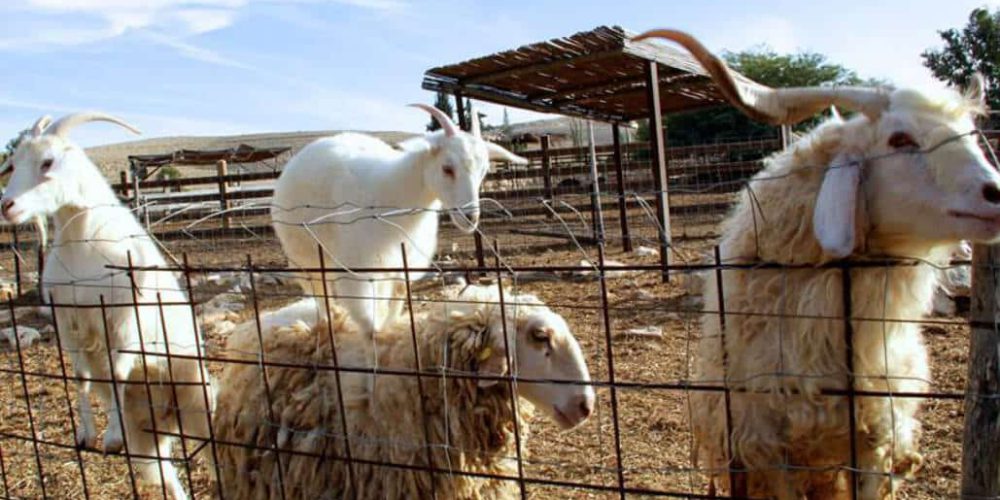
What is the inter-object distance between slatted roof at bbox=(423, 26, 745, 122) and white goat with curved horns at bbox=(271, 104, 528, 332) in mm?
2420

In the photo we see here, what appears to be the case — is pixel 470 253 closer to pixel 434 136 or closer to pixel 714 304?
pixel 434 136

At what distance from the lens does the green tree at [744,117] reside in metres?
28.8

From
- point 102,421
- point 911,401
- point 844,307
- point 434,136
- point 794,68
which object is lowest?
point 102,421

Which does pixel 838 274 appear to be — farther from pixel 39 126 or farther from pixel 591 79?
pixel 591 79

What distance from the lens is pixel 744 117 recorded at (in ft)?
94.3

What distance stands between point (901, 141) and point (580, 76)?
22.8ft

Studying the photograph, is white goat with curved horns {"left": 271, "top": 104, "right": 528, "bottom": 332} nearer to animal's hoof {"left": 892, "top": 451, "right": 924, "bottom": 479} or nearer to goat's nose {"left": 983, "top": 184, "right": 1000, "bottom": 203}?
animal's hoof {"left": 892, "top": 451, "right": 924, "bottom": 479}

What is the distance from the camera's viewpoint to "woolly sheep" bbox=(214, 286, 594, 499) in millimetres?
2605

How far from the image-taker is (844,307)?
6.46 ft

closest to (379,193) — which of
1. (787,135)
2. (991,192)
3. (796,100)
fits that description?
(787,135)

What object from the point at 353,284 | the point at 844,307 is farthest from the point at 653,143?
the point at 844,307

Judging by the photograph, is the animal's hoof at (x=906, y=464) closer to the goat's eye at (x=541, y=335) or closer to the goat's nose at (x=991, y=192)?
the goat's nose at (x=991, y=192)

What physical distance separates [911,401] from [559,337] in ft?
3.74

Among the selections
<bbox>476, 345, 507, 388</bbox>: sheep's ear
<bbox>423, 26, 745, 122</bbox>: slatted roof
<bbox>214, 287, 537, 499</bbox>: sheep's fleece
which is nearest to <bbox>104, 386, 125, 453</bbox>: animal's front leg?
<bbox>214, 287, 537, 499</bbox>: sheep's fleece
